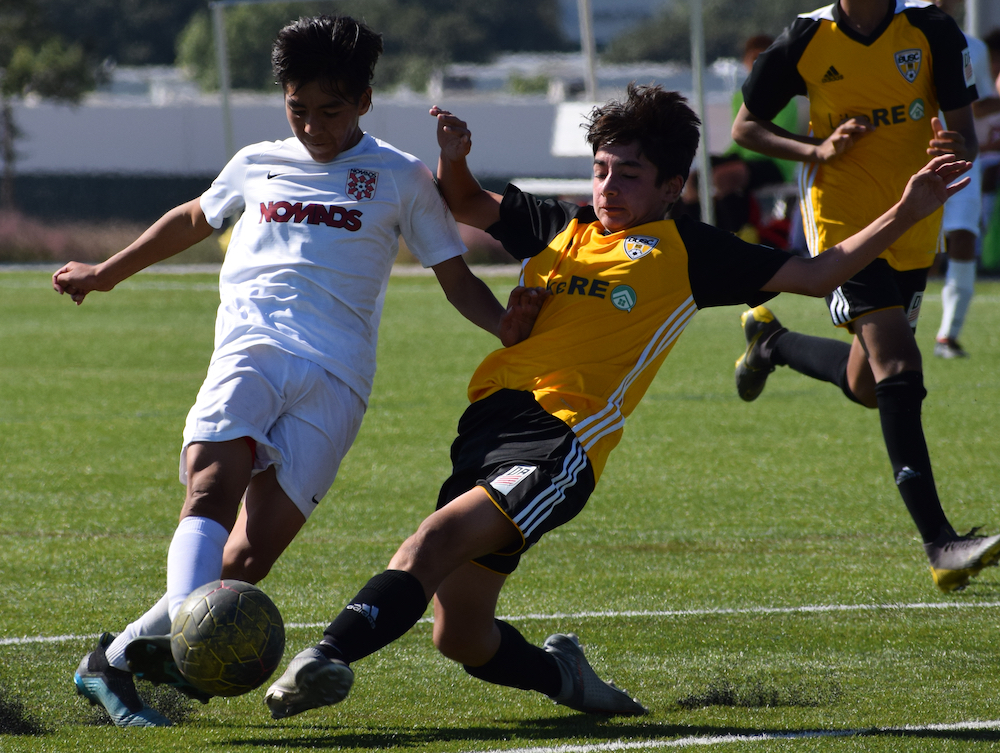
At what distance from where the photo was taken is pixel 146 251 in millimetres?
3854

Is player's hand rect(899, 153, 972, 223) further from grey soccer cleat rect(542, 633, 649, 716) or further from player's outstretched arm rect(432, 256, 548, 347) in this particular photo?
grey soccer cleat rect(542, 633, 649, 716)

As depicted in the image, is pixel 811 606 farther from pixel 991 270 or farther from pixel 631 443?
pixel 991 270

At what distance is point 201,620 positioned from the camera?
113 inches

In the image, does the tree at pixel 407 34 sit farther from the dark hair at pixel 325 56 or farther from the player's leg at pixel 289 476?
the player's leg at pixel 289 476

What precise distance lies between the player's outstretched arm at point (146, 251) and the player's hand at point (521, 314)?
0.95 meters

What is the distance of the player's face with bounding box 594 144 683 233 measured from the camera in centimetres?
362

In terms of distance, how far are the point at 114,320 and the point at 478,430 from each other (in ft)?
40.5

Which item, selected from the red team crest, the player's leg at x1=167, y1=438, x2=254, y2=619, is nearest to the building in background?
the red team crest

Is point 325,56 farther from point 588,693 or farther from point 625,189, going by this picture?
point 588,693

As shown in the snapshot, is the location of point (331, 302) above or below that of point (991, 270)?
above

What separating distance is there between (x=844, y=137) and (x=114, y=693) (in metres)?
3.17

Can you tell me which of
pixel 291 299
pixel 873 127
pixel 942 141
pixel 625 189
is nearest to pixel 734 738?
pixel 625 189

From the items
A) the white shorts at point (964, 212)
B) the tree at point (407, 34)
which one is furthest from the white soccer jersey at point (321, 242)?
the tree at point (407, 34)

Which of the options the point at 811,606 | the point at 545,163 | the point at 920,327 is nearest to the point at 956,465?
the point at 811,606
